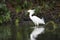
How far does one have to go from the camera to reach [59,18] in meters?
12.4

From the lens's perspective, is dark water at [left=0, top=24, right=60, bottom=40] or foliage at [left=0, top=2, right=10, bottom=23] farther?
foliage at [left=0, top=2, right=10, bottom=23]

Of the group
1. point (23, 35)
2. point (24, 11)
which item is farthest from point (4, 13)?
point (23, 35)

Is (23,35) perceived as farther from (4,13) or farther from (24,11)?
(24,11)

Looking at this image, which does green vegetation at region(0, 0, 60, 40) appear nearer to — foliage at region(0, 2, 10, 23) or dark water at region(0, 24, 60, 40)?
foliage at region(0, 2, 10, 23)

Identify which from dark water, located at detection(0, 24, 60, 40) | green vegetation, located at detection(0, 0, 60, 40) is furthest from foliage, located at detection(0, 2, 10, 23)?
dark water, located at detection(0, 24, 60, 40)

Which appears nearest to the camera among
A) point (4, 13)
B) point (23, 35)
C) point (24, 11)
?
point (23, 35)

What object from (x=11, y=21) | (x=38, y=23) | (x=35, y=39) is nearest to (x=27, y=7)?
(x=11, y=21)

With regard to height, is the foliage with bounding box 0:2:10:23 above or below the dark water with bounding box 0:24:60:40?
above

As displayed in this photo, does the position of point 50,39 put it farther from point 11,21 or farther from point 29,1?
point 29,1

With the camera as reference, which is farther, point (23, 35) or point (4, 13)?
point (4, 13)

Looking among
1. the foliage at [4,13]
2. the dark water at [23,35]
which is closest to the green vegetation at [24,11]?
the foliage at [4,13]

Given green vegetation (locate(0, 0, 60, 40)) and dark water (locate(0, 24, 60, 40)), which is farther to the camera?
green vegetation (locate(0, 0, 60, 40))

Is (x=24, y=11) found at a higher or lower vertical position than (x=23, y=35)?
higher

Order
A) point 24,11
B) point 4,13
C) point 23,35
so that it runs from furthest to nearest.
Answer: point 24,11 < point 4,13 < point 23,35
